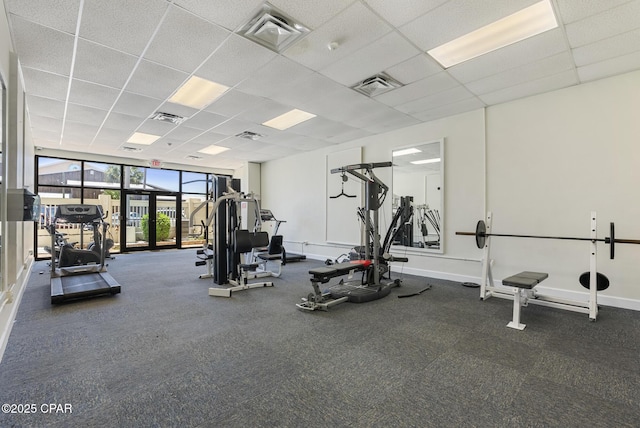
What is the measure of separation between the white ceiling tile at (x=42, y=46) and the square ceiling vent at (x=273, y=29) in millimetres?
1892

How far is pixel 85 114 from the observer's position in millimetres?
5160

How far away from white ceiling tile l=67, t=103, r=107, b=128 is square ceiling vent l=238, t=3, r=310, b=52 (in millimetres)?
3660

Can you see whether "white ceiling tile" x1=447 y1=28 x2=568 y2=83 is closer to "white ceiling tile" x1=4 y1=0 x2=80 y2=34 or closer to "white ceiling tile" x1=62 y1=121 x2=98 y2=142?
"white ceiling tile" x1=4 y1=0 x2=80 y2=34

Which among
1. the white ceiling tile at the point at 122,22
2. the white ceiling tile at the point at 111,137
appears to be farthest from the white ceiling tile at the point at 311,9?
the white ceiling tile at the point at 111,137

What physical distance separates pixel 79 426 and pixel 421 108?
545 cm

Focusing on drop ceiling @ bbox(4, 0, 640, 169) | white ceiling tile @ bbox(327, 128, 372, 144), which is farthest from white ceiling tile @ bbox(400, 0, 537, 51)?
white ceiling tile @ bbox(327, 128, 372, 144)

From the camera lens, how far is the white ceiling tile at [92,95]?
161 inches

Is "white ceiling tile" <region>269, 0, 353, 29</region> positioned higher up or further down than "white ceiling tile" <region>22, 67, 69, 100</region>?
higher up

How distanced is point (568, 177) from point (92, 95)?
7.07 meters

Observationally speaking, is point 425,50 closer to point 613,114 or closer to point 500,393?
point 613,114

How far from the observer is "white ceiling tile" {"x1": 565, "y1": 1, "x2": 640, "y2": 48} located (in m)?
2.60

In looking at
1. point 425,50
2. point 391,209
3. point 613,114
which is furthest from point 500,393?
point 391,209

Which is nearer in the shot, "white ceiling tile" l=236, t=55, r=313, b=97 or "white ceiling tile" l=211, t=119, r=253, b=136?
"white ceiling tile" l=236, t=55, r=313, b=97

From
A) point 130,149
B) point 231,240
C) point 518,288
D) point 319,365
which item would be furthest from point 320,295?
point 130,149
